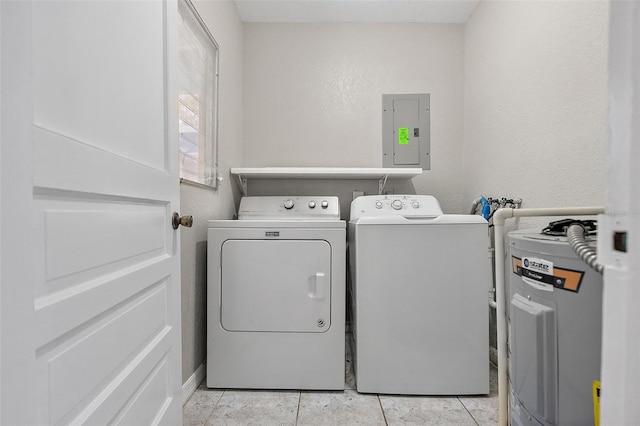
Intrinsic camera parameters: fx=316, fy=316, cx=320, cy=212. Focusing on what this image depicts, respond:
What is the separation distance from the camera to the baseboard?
152 centimetres

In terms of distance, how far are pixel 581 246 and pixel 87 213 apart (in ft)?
3.41

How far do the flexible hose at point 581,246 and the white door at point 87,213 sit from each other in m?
0.95

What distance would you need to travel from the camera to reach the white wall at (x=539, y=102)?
1240mm

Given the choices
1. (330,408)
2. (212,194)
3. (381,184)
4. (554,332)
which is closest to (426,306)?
(330,408)

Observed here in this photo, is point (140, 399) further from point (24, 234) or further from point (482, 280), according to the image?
point (482, 280)

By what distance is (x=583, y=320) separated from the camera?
2.48 ft

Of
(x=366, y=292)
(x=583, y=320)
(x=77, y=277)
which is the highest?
(x=77, y=277)

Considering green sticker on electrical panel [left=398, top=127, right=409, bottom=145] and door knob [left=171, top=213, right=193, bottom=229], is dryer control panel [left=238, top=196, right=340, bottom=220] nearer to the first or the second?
green sticker on electrical panel [left=398, top=127, right=409, bottom=145]

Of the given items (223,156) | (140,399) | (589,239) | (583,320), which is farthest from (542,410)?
(223,156)

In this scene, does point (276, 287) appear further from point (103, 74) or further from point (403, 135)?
point (403, 135)

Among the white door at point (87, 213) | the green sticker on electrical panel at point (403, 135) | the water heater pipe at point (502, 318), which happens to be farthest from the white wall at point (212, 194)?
the water heater pipe at point (502, 318)

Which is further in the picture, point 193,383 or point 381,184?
point 381,184

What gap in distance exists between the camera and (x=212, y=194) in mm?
1839

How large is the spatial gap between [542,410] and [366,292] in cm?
84
